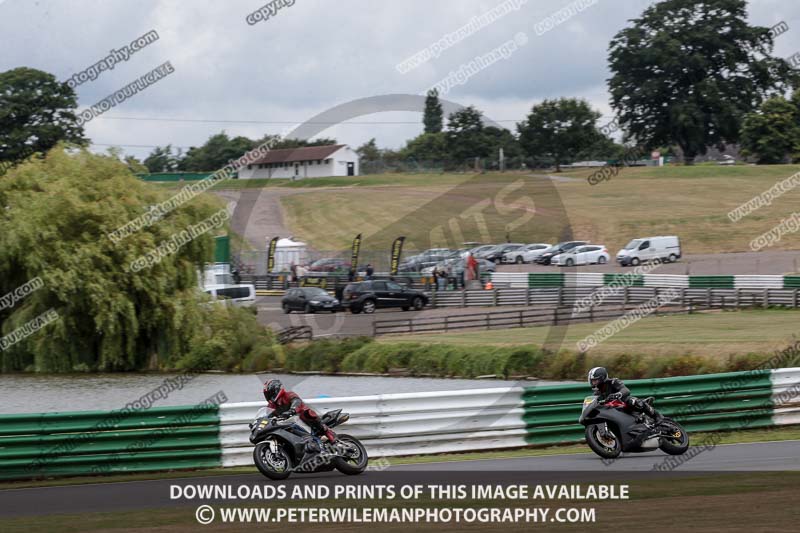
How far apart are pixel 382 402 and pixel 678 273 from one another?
40.0 meters

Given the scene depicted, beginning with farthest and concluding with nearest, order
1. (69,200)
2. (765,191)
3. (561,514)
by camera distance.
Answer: (765,191) → (69,200) → (561,514)

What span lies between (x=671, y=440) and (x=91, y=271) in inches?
893

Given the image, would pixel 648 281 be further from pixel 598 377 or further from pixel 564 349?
pixel 598 377

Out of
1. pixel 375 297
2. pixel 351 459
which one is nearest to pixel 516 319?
pixel 375 297

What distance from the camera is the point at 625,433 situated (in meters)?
12.6

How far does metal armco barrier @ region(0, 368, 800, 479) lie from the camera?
43.9 ft

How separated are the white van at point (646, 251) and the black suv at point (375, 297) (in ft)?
53.2

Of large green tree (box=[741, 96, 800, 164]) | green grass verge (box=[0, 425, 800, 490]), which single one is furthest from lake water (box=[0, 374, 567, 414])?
large green tree (box=[741, 96, 800, 164])

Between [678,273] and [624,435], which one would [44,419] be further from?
[678,273]

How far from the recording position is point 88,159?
32.4 meters

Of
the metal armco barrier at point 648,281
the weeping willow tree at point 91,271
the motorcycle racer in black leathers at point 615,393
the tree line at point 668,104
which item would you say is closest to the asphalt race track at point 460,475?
the motorcycle racer in black leathers at point 615,393

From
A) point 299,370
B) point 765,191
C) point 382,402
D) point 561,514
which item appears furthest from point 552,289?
point 765,191

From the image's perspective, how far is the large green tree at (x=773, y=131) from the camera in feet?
299

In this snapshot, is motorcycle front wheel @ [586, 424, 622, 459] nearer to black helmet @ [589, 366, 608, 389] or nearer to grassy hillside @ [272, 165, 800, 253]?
black helmet @ [589, 366, 608, 389]
